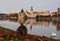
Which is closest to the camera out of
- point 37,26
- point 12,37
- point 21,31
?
point 12,37

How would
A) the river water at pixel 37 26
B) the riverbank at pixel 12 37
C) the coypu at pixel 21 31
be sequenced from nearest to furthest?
→ the riverbank at pixel 12 37
the coypu at pixel 21 31
the river water at pixel 37 26

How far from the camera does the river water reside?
2.67 m

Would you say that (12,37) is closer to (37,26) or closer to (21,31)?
(21,31)

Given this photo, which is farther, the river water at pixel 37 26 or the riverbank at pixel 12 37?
the river water at pixel 37 26

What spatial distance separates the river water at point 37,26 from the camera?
8.77 ft

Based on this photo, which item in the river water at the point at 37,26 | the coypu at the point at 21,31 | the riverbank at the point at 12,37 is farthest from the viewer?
the river water at the point at 37,26

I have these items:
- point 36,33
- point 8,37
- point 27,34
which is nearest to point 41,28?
point 36,33

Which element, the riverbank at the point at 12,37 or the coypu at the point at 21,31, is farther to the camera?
the coypu at the point at 21,31

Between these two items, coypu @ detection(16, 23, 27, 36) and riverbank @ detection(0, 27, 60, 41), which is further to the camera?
coypu @ detection(16, 23, 27, 36)

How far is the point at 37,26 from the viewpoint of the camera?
277 centimetres

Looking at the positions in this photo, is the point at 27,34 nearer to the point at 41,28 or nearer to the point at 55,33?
the point at 41,28

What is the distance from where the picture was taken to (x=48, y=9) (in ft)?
9.20

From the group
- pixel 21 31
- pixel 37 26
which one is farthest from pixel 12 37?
pixel 37 26

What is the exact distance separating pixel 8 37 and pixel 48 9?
40.6 inches
